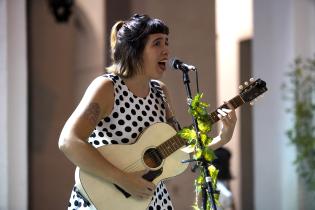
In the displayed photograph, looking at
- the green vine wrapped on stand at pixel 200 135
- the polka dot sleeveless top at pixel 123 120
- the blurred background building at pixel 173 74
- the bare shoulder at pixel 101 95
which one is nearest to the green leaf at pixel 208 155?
the green vine wrapped on stand at pixel 200 135

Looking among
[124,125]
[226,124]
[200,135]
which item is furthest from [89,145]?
[226,124]

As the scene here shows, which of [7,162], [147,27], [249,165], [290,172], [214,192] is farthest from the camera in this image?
[249,165]

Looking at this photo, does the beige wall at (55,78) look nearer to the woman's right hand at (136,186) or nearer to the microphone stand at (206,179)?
the woman's right hand at (136,186)

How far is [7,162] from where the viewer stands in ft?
12.9

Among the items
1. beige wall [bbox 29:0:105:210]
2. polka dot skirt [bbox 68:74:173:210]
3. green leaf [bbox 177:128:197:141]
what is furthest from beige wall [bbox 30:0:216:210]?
green leaf [bbox 177:128:197:141]

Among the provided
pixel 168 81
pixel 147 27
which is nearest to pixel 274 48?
pixel 168 81

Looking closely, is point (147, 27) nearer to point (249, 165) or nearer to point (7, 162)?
point (7, 162)

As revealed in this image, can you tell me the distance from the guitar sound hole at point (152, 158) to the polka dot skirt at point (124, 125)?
0.08 metres

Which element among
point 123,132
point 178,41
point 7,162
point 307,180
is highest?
point 178,41

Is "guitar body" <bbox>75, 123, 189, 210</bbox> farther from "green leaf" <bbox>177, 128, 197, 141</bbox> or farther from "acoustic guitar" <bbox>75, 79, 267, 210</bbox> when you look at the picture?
"green leaf" <bbox>177, 128, 197, 141</bbox>

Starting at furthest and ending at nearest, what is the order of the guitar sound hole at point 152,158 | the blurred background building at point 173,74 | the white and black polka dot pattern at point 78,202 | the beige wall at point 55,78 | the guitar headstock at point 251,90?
the beige wall at point 55,78, the blurred background building at point 173,74, the guitar headstock at point 251,90, the guitar sound hole at point 152,158, the white and black polka dot pattern at point 78,202

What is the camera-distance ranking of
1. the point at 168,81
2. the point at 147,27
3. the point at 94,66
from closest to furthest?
the point at 147,27
the point at 94,66
the point at 168,81

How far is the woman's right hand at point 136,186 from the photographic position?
219 centimetres

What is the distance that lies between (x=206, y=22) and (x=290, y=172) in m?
1.46
